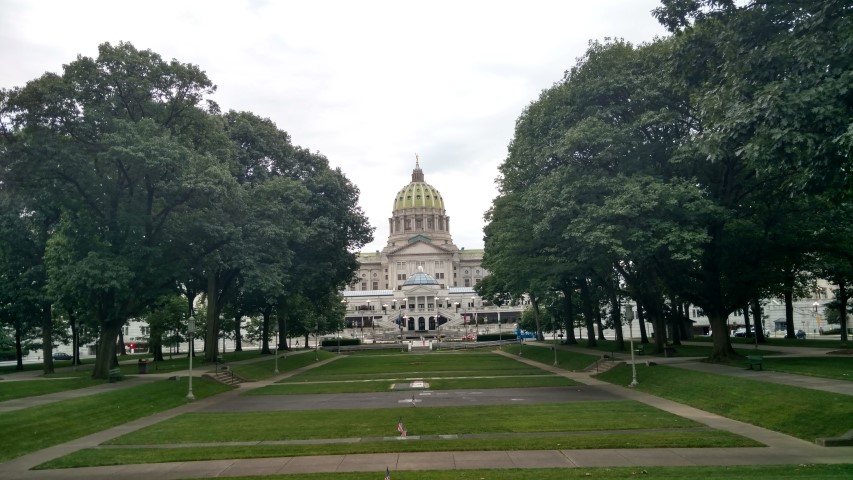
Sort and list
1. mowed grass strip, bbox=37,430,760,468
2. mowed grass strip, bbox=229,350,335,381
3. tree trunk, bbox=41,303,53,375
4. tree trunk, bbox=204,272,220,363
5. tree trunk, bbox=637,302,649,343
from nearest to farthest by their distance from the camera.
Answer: mowed grass strip, bbox=37,430,760,468 < mowed grass strip, bbox=229,350,335,381 < tree trunk, bbox=41,303,53,375 < tree trunk, bbox=204,272,220,363 < tree trunk, bbox=637,302,649,343

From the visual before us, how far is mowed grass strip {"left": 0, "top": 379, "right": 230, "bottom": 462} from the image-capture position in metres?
19.9

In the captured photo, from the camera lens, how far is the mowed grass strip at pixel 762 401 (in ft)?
59.5

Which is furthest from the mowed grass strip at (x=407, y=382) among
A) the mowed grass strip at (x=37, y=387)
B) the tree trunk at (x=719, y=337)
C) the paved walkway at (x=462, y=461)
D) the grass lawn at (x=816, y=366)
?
the paved walkway at (x=462, y=461)

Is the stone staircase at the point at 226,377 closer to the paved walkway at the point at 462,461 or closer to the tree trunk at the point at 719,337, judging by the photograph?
the paved walkway at the point at 462,461

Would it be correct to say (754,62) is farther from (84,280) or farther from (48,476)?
(84,280)

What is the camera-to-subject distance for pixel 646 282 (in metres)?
44.7

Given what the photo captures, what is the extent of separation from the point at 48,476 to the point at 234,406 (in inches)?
541

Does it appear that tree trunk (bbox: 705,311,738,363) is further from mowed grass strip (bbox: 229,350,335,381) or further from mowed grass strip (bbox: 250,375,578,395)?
mowed grass strip (bbox: 229,350,335,381)

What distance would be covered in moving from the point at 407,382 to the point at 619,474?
25.3 m

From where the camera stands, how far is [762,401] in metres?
21.9

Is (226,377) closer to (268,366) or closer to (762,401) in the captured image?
(268,366)

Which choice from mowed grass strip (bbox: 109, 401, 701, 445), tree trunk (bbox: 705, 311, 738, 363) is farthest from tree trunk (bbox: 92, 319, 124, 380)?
tree trunk (bbox: 705, 311, 738, 363)

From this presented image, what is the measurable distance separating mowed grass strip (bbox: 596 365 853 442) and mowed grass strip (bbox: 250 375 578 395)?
252 inches

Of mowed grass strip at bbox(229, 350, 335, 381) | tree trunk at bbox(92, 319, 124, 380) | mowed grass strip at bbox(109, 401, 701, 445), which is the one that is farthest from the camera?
mowed grass strip at bbox(229, 350, 335, 381)
